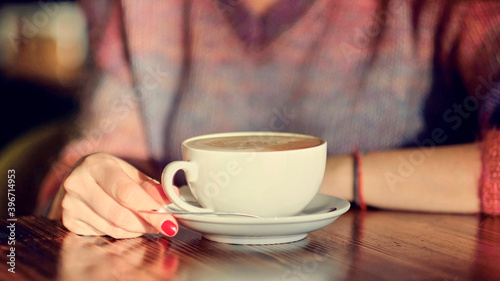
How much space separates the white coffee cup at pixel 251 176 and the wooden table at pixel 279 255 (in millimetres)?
39

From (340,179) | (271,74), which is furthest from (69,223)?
(271,74)

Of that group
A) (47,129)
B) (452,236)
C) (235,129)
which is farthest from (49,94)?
(452,236)

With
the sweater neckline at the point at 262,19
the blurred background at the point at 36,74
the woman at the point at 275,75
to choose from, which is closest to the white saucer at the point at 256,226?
the woman at the point at 275,75

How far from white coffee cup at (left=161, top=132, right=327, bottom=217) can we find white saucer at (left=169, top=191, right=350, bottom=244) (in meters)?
0.02

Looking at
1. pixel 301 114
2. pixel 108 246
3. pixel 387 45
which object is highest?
pixel 387 45

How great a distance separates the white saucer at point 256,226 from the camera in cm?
51

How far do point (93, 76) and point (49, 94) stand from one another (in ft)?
0.93

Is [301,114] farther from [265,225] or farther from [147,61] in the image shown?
[265,225]

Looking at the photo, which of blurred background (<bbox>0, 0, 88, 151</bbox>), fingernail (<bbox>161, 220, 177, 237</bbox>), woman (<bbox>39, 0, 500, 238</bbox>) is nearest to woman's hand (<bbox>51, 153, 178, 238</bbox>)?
fingernail (<bbox>161, 220, 177, 237</bbox>)

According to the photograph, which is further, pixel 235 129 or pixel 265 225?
pixel 235 129

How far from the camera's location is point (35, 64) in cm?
139

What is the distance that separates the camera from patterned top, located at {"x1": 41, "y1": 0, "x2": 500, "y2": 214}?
109 centimetres

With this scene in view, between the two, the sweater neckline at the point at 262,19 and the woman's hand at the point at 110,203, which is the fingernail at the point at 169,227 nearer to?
the woman's hand at the point at 110,203

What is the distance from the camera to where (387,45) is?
112cm
